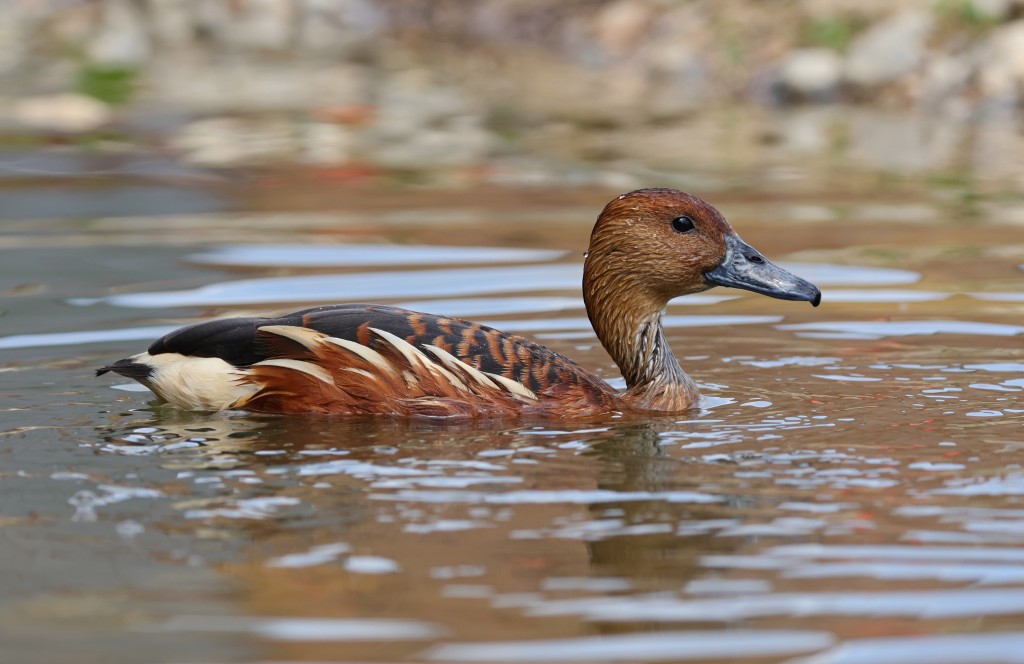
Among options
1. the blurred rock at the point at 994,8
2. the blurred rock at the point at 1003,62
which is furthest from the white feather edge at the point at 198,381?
the blurred rock at the point at 994,8

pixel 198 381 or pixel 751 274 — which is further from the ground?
pixel 751 274

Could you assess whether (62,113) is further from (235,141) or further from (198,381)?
(198,381)

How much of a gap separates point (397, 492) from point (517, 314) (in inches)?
148

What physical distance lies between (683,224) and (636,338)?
1.78 ft

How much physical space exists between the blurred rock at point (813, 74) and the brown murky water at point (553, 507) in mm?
10537

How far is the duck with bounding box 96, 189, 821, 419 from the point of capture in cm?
694

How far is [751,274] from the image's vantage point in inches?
292

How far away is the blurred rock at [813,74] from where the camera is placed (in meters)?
20.1

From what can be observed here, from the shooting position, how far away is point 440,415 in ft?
22.8

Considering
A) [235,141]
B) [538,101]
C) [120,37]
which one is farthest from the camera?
[120,37]

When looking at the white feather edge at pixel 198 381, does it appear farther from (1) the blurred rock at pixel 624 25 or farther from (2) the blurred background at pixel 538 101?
(1) the blurred rock at pixel 624 25

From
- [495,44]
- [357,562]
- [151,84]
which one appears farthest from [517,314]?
[495,44]

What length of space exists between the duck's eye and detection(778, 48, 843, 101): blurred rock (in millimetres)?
13131

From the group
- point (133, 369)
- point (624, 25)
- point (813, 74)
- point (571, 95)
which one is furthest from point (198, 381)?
point (624, 25)
